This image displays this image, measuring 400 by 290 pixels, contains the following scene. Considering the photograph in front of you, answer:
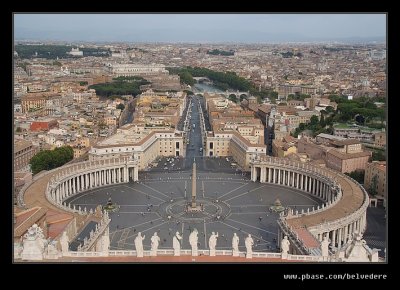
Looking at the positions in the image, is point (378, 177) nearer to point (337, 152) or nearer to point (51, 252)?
point (337, 152)

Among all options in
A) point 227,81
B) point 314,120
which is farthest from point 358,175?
point 227,81

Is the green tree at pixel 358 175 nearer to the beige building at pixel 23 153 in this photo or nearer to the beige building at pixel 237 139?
the beige building at pixel 237 139

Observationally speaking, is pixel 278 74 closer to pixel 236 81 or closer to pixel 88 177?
pixel 236 81

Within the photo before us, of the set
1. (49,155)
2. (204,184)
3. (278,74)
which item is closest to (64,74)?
(278,74)

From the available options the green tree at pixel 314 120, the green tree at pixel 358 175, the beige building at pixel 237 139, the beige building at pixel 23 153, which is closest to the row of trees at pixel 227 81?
the green tree at pixel 314 120

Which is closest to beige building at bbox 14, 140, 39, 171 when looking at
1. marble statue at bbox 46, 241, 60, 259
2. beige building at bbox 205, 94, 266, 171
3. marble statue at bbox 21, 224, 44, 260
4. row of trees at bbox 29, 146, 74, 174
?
row of trees at bbox 29, 146, 74, 174

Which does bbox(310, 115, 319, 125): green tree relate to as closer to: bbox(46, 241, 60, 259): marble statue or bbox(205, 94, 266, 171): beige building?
bbox(205, 94, 266, 171): beige building
